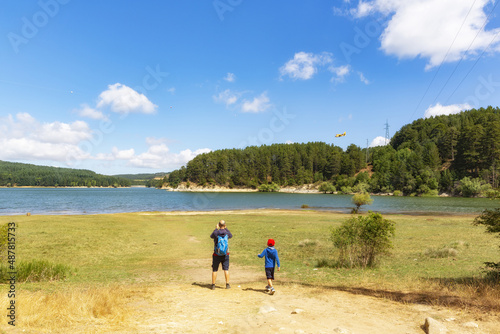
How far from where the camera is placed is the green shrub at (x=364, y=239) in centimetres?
1530

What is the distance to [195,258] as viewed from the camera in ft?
61.3

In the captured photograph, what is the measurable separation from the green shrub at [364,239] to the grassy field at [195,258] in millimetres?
945

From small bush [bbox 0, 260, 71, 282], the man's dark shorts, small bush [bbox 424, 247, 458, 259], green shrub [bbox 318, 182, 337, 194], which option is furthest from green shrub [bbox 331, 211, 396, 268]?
green shrub [bbox 318, 182, 337, 194]

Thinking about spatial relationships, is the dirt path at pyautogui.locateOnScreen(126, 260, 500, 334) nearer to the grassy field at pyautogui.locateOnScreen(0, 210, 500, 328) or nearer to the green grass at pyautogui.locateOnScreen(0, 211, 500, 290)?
the grassy field at pyautogui.locateOnScreen(0, 210, 500, 328)

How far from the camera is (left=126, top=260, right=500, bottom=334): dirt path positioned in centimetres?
664

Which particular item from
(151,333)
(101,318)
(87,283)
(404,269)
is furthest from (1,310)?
(404,269)

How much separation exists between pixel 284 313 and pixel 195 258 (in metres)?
11.9

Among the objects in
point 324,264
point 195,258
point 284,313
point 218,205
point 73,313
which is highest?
point 73,313

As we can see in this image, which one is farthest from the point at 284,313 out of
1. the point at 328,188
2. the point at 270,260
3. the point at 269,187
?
the point at 269,187

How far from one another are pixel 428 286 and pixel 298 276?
533 cm

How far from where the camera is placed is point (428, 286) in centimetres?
1043

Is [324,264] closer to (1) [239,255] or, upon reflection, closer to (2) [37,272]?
(1) [239,255]

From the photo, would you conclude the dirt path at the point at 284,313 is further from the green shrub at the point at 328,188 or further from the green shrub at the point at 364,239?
the green shrub at the point at 328,188

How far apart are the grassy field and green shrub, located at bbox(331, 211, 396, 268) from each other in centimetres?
95
